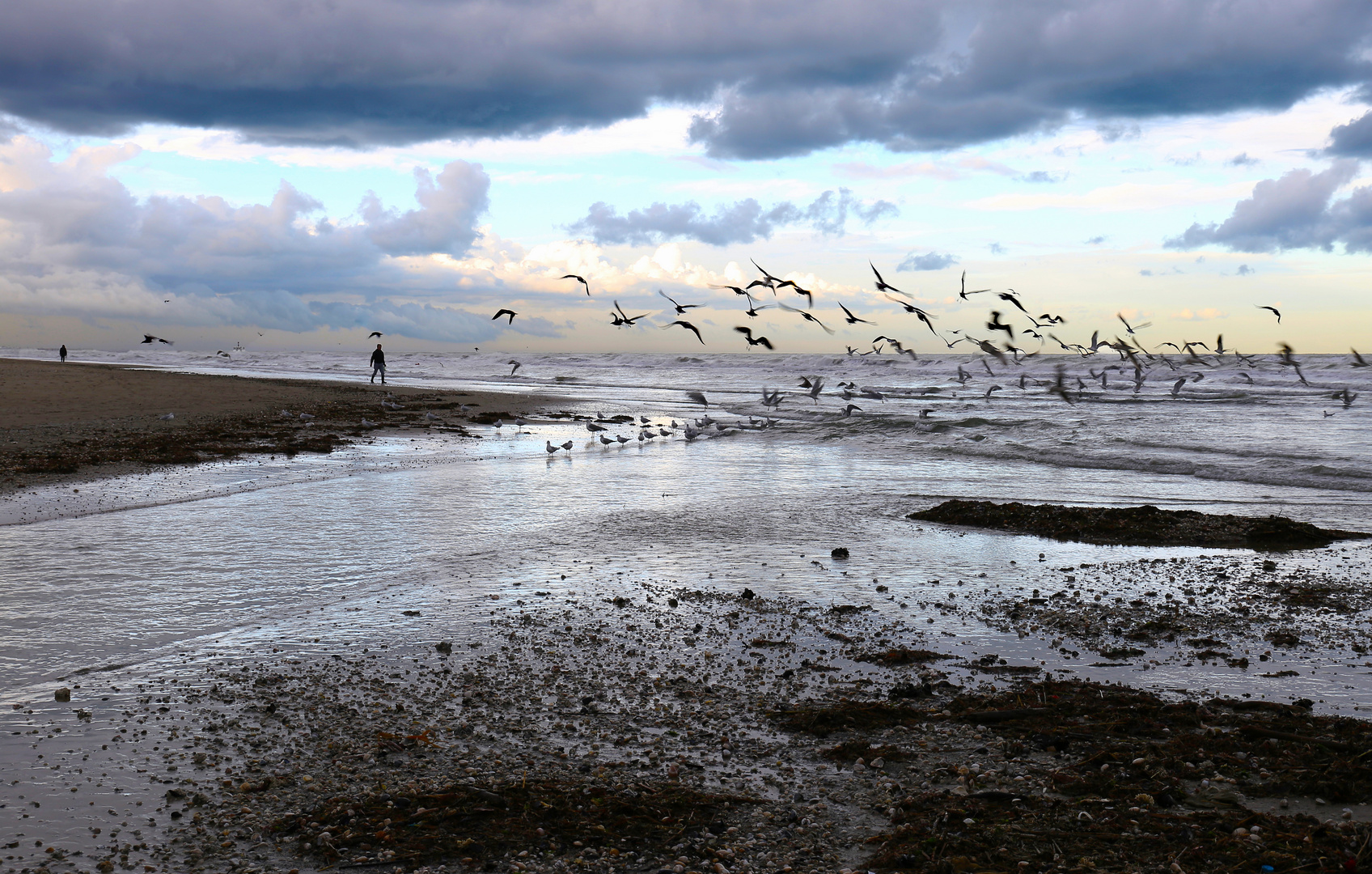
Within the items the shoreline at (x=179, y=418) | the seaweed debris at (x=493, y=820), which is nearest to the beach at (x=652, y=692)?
the seaweed debris at (x=493, y=820)

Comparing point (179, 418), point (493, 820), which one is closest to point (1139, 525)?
point (493, 820)

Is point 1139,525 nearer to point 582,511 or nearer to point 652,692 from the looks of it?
point 582,511

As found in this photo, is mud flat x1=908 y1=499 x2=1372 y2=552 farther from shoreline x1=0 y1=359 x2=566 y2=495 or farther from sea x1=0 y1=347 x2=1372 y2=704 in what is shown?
shoreline x1=0 y1=359 x2=566 y2=495

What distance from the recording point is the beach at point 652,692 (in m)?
3.34

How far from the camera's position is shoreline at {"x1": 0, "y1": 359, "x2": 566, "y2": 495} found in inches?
507

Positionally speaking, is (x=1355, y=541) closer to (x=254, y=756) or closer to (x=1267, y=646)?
(x=1267, y=646)

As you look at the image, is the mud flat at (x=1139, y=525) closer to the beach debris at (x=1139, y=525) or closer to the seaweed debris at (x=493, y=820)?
the beach debris at (x=1139, y=525)

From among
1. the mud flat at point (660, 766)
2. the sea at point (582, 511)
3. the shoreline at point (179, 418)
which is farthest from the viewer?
the shoreline at point (179, 418)

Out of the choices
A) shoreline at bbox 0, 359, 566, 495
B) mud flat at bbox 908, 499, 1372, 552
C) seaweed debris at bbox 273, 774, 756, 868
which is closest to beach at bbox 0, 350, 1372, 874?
seaweed debris at bbox 273, 774, 756, 868

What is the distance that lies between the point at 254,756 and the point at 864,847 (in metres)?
2.69

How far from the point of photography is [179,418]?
1959cm

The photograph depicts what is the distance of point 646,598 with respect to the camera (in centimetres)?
664

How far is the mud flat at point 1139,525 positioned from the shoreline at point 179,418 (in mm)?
10973

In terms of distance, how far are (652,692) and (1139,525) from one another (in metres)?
6.94
